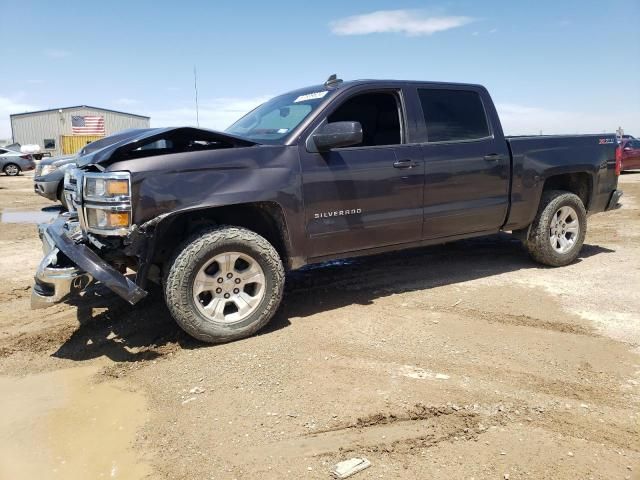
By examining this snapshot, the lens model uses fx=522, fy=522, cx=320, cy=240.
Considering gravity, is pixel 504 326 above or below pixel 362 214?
below

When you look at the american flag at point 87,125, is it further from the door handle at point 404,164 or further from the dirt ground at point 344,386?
the door handle at point 404,164

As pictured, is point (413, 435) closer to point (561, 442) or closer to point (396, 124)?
point (561, 442)

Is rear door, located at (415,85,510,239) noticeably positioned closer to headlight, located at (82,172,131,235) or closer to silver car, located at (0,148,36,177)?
headlight, located at (82,172,131,235)

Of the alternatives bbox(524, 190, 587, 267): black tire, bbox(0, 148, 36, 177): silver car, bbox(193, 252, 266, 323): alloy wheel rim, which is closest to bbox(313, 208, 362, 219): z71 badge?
bbox(193, 252, 266, 323): alloy wheel rim

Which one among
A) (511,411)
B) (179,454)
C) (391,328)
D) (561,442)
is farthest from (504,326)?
(179,454)

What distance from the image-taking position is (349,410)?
300 cm

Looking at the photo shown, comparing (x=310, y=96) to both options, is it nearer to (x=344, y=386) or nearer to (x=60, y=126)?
(x=344, y=386)

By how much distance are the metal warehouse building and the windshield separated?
42.5 metres

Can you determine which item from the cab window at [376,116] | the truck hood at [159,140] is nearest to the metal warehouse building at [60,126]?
the cab window at [376,116]

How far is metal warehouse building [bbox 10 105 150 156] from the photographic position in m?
44.2

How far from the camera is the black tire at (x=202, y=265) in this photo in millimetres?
3770

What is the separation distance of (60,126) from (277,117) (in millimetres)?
45747

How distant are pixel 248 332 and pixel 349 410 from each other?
128 cm

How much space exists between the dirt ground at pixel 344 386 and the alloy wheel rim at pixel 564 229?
2.11ft
